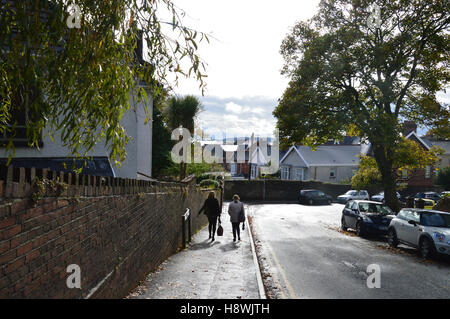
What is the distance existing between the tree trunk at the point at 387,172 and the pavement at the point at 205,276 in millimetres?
11247

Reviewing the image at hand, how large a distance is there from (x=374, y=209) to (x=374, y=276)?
988cm

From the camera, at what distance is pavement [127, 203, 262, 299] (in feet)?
24.2

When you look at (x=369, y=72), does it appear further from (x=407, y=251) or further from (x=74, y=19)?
(x=74, y=19)

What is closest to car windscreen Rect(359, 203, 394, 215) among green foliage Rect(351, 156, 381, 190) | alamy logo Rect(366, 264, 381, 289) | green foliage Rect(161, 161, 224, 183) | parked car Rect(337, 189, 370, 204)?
green foliage Rect(351, 156, 381, 190)

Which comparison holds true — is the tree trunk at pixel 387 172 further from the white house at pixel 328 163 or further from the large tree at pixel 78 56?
the white house at pixel 328 163

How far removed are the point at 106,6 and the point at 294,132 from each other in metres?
18.9

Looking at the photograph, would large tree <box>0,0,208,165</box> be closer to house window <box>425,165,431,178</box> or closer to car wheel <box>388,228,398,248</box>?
car wheel <box>388,228,398,248</box>

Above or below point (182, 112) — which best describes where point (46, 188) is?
below

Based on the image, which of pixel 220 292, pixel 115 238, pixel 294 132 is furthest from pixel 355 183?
pixel 115 238

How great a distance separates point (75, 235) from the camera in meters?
4.42

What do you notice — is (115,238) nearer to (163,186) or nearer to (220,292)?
(220,292)

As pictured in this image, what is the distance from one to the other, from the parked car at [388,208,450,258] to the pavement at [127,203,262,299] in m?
5.41

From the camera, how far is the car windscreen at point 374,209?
18375mm

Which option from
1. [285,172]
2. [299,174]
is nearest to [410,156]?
[299,174]
